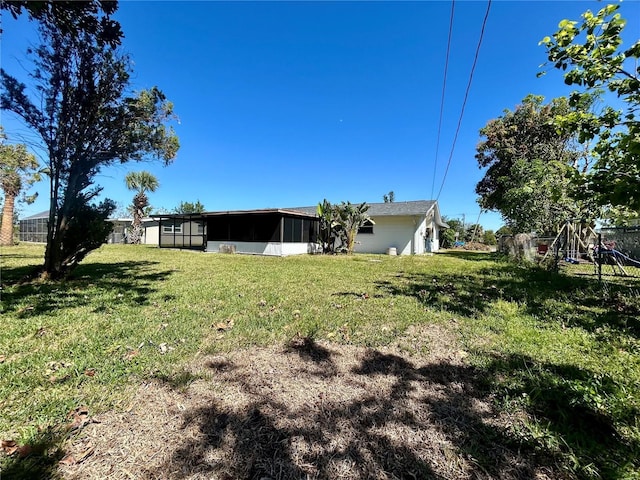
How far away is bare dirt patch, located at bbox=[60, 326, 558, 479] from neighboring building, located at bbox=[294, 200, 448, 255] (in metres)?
16.1

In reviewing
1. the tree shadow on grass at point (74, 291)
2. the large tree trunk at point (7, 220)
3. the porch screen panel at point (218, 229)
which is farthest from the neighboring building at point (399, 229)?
the large tree trunk at point (7, 220)

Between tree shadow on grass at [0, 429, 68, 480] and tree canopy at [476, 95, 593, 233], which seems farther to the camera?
tree canopy at [476, 95, 593, 233]

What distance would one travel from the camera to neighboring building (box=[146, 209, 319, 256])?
1521 centimetres

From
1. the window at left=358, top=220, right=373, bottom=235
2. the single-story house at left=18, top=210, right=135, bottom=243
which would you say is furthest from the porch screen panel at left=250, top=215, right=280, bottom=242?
the single-story house at left=18, top=210, right=135, bottom=243

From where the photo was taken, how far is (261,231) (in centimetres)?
1593

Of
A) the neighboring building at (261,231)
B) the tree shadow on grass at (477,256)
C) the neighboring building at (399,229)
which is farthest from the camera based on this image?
the neighboring building at (399,229)

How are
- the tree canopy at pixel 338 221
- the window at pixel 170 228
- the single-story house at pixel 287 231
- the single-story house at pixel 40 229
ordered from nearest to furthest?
the single-story house at pixel 287 231 < the tree canopy at pixel 338 221 < the window at pixel 170 228 < the single-story house at pixel 40 229

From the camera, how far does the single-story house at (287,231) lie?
15.5m

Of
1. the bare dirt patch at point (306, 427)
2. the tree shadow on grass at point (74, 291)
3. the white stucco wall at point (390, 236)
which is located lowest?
the bare dirt patch at point (306, 427)

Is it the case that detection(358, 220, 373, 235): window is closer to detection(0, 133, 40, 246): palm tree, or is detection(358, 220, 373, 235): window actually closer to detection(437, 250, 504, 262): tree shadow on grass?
detection(437, 250, 504, 262): tree shadow on grass

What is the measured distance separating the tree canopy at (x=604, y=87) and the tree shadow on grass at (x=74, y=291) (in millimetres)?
7360

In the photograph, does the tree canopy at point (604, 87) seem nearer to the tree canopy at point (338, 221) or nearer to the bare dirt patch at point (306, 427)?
the bare dirt patch at point (306, 427)

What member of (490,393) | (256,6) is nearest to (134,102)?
(256,6)

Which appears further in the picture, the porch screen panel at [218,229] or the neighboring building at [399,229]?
the neighboring building at [399,229]
